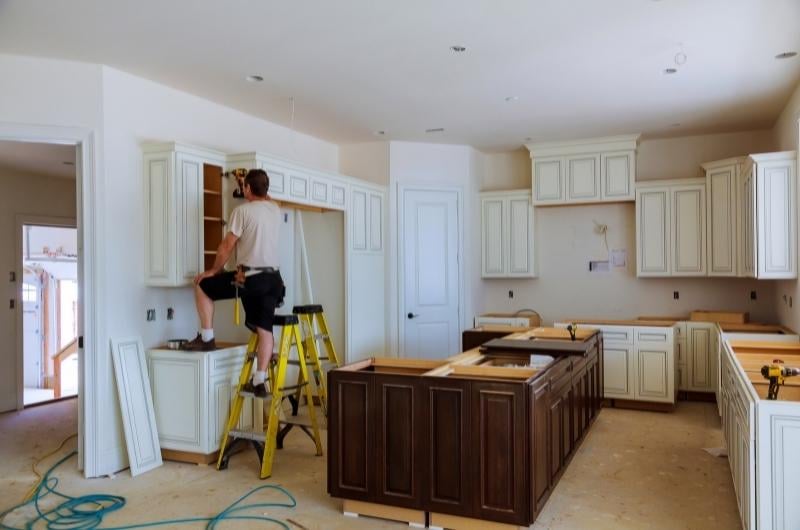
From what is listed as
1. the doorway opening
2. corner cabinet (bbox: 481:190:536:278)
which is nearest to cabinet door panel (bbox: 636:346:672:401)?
corner cabinet (bbox: 481:190:536:278)

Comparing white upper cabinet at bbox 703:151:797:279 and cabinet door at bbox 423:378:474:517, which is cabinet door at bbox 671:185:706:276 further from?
cabinet door at bbox 423:378:474:517

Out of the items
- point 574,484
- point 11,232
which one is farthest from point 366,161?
point 574,484

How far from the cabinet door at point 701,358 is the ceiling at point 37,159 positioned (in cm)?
635

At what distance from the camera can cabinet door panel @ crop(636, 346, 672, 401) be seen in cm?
579

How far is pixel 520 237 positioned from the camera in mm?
7191

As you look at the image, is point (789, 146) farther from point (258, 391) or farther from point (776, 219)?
point (258, 391)

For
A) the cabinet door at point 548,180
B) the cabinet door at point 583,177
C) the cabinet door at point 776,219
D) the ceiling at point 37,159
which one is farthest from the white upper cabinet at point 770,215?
the ceiling at point 37,159

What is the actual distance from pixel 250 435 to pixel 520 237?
419 centimetres

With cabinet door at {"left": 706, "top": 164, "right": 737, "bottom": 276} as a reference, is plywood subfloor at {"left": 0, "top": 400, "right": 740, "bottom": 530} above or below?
below

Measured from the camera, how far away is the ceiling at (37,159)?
18.2ft

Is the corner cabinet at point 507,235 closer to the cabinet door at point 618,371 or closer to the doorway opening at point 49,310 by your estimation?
the cabinet door at point 618,371

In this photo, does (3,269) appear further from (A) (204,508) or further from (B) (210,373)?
(A) (204,508)

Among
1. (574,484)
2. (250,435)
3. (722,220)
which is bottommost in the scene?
(574,484)

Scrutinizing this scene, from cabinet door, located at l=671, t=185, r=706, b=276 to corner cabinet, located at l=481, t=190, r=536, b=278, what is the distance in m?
1.58
